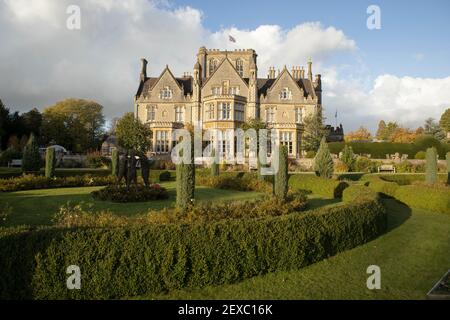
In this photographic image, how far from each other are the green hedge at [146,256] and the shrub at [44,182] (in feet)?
49.1

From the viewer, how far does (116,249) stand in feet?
19.3

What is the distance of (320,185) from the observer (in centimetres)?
1861

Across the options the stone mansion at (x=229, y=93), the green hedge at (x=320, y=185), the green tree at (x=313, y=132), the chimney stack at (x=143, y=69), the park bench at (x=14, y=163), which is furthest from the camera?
the chimney stack at (x=143, y=69)

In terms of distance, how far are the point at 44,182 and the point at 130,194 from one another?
839cm

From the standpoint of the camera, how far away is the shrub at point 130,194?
1445 cm

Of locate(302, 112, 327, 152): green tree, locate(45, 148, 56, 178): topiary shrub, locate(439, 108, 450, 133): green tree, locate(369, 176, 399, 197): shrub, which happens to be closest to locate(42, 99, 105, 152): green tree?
locate(302, 112, 327, 152): green tree

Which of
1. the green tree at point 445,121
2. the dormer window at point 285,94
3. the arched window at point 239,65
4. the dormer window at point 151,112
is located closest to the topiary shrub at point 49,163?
the dormer window at point 151,112

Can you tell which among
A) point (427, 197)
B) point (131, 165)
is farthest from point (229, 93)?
point (427, 197)

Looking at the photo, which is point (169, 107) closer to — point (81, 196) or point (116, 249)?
point (81, 196)

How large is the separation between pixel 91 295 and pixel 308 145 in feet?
126

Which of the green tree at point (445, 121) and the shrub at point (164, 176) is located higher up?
the green tree at point (445, 121)

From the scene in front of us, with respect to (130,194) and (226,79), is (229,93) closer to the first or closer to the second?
(226,79)

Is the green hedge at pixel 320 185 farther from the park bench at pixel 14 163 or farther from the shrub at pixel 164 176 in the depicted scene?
the park bench at pixel 14 163
